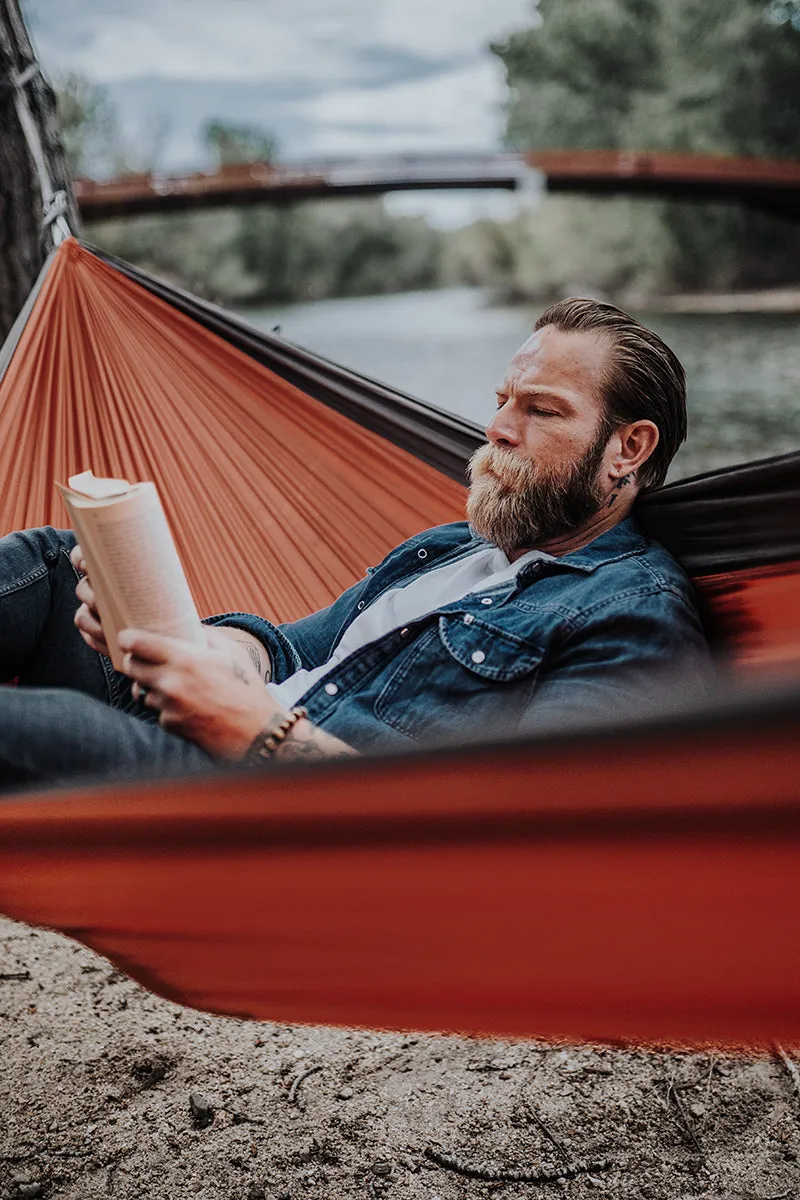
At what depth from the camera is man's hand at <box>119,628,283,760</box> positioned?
3.28ft

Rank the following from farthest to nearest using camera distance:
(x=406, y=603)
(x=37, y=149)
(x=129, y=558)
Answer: (x=37, y=149), (x=406, y=603), (x=129, y=558)

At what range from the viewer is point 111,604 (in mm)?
1006

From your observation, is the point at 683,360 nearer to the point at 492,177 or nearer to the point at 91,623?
the point at 492,177

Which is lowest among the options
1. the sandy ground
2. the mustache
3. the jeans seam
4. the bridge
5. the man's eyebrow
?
the sandy ground

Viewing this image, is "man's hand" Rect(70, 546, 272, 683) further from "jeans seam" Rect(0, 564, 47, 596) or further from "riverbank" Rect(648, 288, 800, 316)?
"riverbank" Rect(648, 288, 800, 316)

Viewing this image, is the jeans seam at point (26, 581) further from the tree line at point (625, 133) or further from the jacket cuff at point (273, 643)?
the tree line at point (625, 133)

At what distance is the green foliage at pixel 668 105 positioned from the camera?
2062 cm

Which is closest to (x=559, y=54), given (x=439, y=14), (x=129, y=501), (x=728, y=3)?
(x=728, y=3)

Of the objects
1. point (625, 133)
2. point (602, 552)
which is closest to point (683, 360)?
point (602, 552)

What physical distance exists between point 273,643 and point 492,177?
659 inches

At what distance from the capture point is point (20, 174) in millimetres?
2283

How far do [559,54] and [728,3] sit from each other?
199 inches

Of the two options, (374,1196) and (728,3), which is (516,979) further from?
(728,3)

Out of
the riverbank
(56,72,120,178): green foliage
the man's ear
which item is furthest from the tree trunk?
(56,72,120,178): green foliage
